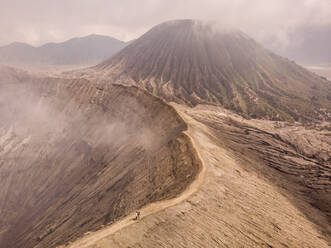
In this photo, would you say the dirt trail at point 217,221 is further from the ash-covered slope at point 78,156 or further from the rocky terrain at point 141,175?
the ash-covered slope at point 78,156

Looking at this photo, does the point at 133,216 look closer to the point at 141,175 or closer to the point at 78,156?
the point at 141,175

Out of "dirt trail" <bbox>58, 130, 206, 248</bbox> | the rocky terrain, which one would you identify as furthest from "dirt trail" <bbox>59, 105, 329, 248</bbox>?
the rocky terrain

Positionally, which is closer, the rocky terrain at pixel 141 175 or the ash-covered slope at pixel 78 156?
the rocky terrain at pixel 141 175

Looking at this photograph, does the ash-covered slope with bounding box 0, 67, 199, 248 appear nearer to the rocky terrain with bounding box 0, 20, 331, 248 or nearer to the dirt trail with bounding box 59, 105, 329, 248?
the rocky terrain with bounding box 0, 20, 331, 248

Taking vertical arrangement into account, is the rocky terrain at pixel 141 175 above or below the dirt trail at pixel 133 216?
below

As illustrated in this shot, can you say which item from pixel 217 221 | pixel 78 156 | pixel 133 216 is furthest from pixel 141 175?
pixel 78 156

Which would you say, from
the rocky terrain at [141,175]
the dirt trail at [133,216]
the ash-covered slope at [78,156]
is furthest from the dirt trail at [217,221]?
the ash-covered slope at [78,156]

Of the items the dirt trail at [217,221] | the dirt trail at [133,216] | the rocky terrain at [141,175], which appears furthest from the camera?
the rocky terrain at [141,175]
